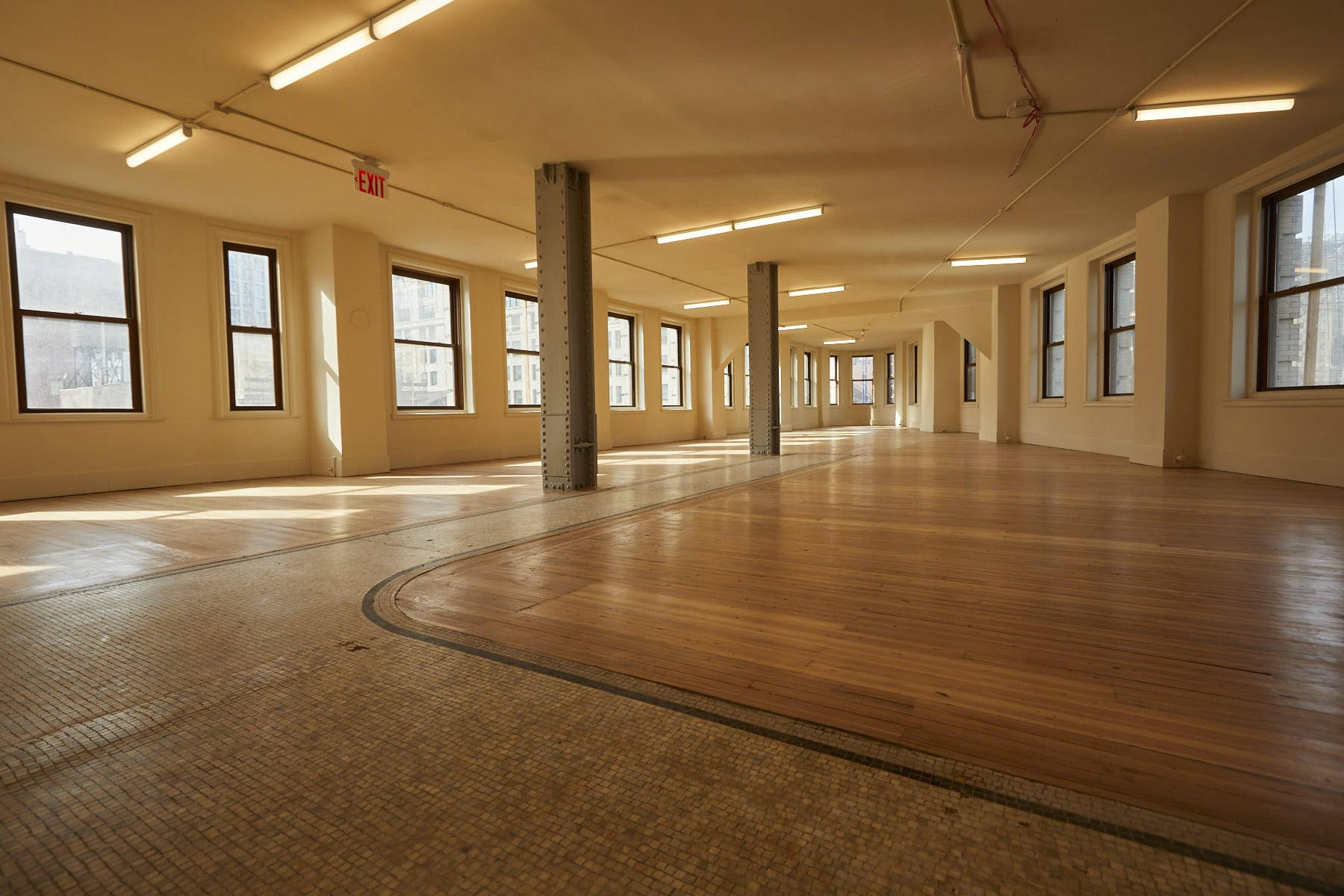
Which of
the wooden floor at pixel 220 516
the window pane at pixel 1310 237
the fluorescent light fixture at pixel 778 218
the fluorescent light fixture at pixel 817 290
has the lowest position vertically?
the wooden floor at pixel 220 516

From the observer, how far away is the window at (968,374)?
59.4ft

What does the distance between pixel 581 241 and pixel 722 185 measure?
1.71 m

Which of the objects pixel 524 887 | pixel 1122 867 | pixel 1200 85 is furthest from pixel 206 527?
pixel 1200 85

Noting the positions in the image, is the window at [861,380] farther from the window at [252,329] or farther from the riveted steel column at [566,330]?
the window at [252,329]

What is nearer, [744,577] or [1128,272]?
[744,577]

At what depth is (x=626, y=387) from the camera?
49.1 feet

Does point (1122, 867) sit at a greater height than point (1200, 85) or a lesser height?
lesser

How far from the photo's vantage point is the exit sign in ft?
19.7

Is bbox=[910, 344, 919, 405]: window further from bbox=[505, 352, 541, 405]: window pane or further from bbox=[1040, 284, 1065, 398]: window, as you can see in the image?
bbox=[505, 352, 541, 405]: window pane

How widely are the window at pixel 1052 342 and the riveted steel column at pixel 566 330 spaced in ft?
32.3

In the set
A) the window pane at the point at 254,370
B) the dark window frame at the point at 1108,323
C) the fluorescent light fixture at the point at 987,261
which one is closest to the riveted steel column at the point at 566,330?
the window pane at the point at 254,370

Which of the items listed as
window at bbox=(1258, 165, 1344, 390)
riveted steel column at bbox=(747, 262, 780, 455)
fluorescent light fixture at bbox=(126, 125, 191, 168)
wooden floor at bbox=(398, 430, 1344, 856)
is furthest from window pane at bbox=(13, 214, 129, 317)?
window at bbox=(1258, 165, 1344, 390)

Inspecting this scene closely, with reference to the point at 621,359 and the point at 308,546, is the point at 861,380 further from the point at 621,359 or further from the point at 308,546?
the point at 308,546

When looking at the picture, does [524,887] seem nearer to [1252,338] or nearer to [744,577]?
[744,577]
